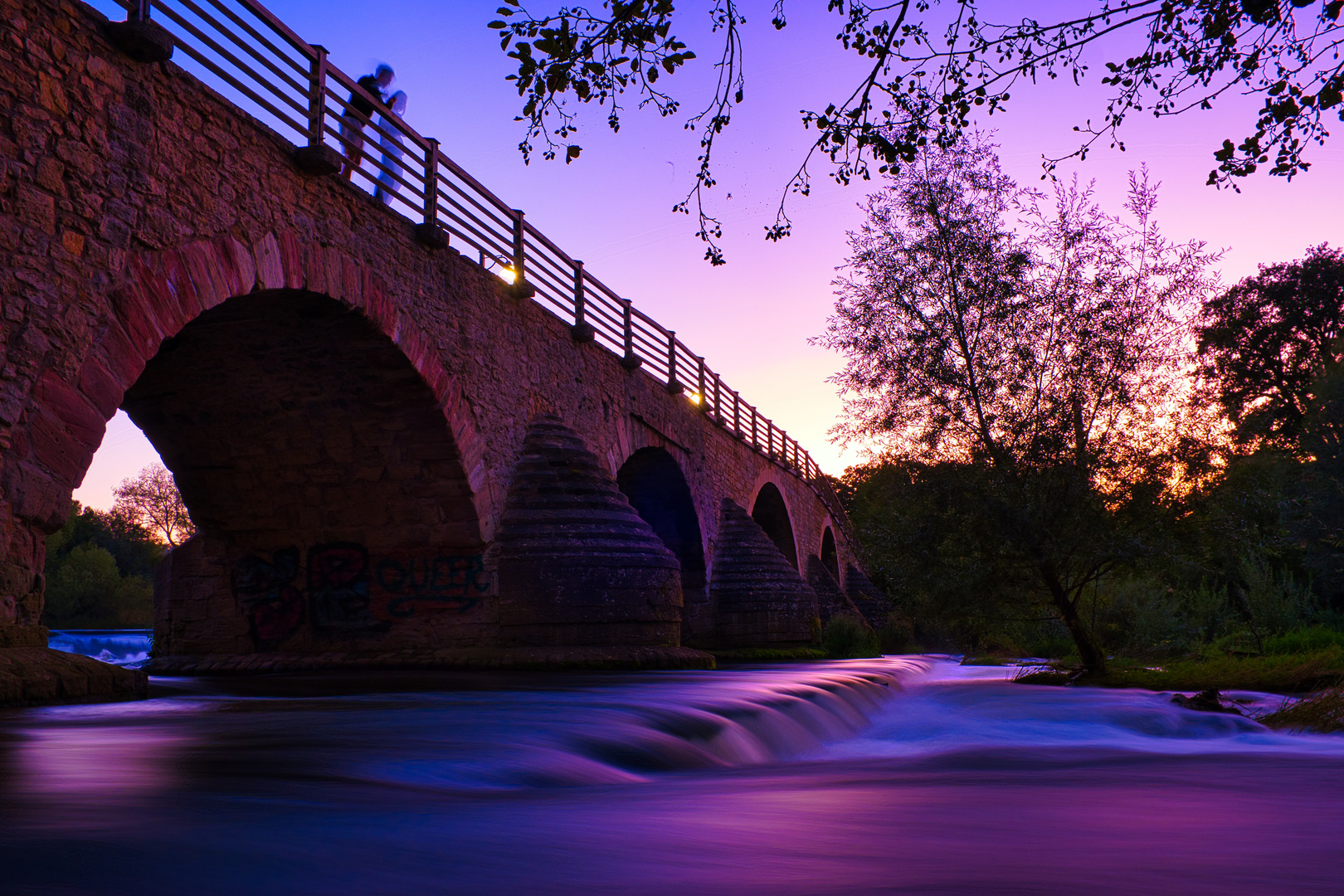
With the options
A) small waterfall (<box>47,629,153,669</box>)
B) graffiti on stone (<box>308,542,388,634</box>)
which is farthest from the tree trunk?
small waterfall (<box>47,629,153,669</box>)

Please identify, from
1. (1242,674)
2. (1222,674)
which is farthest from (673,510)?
(1242,674)

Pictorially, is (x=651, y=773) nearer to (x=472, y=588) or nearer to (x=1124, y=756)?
(x=1124, y=756)

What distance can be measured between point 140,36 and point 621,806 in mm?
6486

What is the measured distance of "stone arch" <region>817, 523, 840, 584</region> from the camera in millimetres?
37250

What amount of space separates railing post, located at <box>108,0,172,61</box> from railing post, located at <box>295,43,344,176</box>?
166 cm

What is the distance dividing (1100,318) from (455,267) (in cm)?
668

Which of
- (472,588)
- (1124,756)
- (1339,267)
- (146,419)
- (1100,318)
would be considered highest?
(1339,267)

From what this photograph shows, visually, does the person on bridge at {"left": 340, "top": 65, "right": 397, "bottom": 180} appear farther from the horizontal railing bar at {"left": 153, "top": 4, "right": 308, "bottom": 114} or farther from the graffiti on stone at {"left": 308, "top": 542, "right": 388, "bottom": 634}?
the graffiti on stone at {"left": 308, "top": 542, "right": 388, "bottom": 634}

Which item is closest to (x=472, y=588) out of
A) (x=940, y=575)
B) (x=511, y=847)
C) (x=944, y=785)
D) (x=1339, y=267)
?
(x=940, y=575)

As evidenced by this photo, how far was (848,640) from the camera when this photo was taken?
21.6 m

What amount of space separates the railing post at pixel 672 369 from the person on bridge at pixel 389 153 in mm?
8091

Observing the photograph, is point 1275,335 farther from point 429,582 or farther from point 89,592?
point 89,592

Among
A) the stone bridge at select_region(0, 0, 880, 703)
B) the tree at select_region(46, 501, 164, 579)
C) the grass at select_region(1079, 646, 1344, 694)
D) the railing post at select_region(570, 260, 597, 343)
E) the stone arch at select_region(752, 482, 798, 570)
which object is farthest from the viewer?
the tree at select_region(46, 501, 164, 579)

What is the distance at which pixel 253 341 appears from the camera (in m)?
9.84
